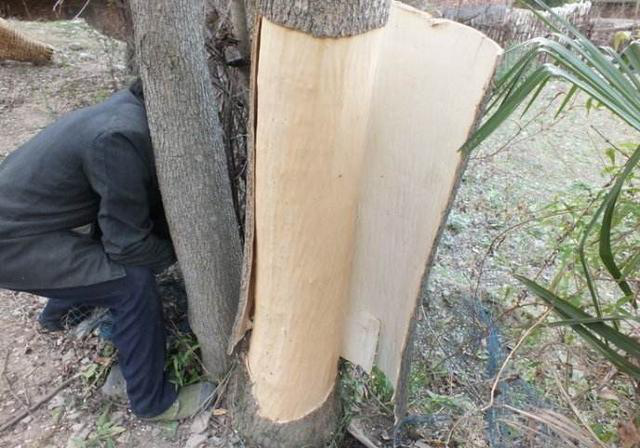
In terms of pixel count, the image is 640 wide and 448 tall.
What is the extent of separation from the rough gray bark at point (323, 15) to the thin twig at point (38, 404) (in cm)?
192

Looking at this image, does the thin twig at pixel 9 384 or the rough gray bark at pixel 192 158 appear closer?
the rough gray bark at pixel 192 158

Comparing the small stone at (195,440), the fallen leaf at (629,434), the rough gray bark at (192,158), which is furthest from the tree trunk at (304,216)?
the fallen leaf at (629,434)

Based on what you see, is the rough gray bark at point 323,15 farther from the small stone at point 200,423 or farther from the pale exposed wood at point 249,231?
the small stone at point 200,423

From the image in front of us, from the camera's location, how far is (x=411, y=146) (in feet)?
4.77

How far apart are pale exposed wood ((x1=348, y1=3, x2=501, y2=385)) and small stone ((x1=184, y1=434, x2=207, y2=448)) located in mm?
960

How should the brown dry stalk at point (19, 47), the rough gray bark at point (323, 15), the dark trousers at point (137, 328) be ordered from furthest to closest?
the brown dry stalk at point (19, 47) → the dark trousers at point (137, 328) → the rough gray bark at point (323, 15)

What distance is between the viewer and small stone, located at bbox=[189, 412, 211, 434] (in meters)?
2.23

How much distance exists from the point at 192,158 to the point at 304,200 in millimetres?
559

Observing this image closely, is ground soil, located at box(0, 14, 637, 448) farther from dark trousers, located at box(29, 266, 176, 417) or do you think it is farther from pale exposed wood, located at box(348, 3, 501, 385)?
pale exposed wood, located at box(348, 3, 501, 385)

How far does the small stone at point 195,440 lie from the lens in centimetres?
217

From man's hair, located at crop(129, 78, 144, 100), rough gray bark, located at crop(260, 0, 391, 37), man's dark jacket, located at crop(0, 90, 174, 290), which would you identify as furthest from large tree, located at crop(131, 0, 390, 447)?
man's hair, located at crop(129, 78, 144, 100)

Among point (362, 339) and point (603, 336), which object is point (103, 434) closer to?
point (362, 339)

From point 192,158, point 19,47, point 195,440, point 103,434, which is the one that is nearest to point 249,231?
point 192,158

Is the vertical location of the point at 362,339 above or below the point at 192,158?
below
